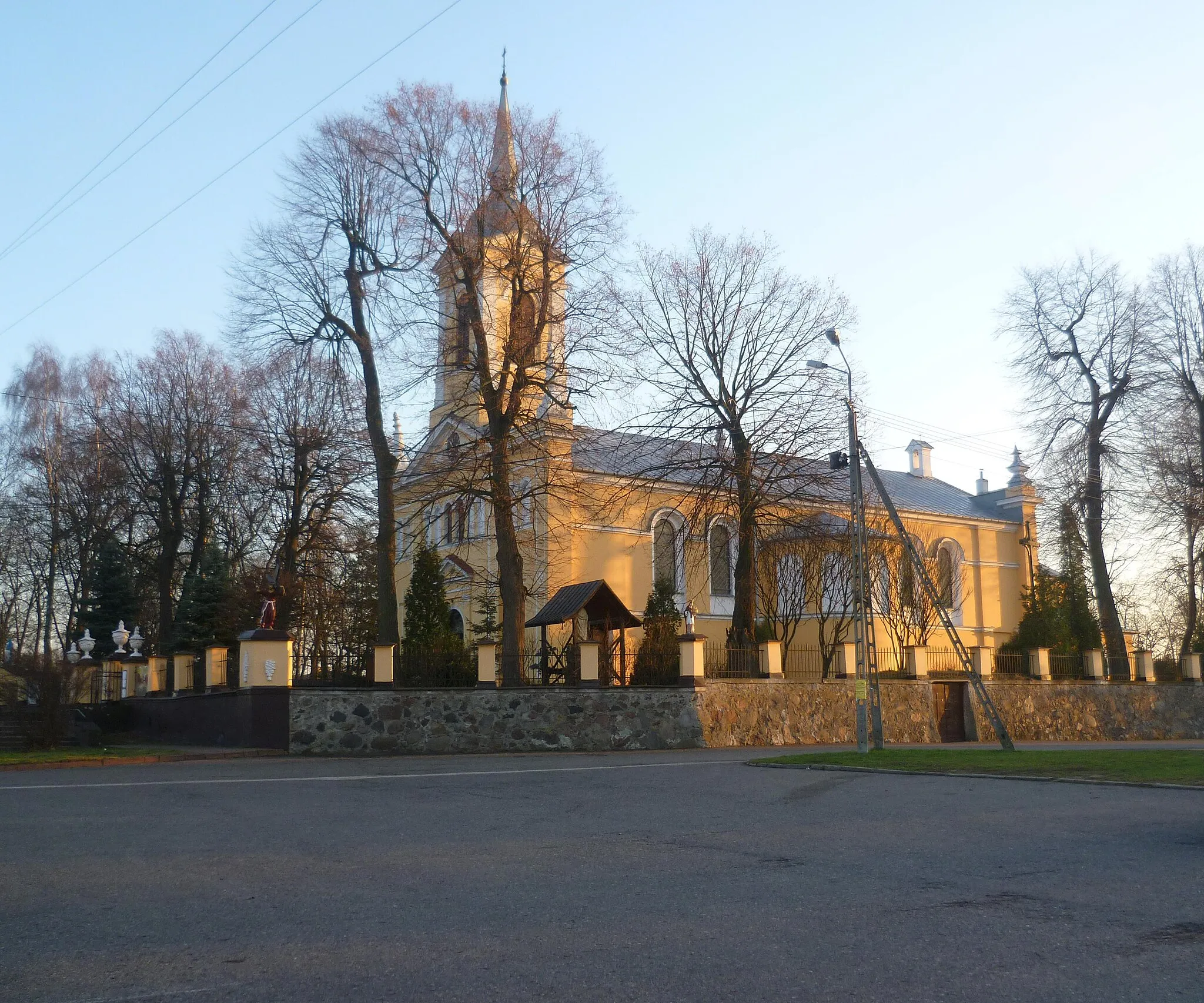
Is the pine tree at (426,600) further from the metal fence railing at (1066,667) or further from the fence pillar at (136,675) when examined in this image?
the metal fence railing at (1066,667)

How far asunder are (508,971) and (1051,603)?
44.8 m

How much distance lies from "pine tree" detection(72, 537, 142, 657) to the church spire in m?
21.9

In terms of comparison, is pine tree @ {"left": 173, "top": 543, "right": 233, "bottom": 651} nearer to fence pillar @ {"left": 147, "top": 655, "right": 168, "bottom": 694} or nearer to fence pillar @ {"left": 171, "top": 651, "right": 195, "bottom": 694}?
fence pillar @ {"left": 147, "top": 655, "right": 168, "bottom": 694}

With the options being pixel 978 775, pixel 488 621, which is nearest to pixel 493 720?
pixel 488 621

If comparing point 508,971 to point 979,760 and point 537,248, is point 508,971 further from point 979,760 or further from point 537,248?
point 537,248

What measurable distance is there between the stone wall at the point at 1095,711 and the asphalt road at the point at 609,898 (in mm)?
21467

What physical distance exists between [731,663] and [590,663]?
167 inches

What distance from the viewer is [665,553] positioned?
40188mm

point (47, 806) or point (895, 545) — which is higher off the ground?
point (895, 545)

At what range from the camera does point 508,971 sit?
491 centimetres

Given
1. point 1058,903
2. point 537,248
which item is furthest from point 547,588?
point 1058,903

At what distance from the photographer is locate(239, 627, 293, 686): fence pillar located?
73.4 feet

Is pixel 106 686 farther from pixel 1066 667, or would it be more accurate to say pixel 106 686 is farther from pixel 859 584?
pixel 1066 667

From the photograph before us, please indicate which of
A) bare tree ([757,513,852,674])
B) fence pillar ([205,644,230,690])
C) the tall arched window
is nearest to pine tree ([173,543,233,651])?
fence pillar ([205,644,230,690])
